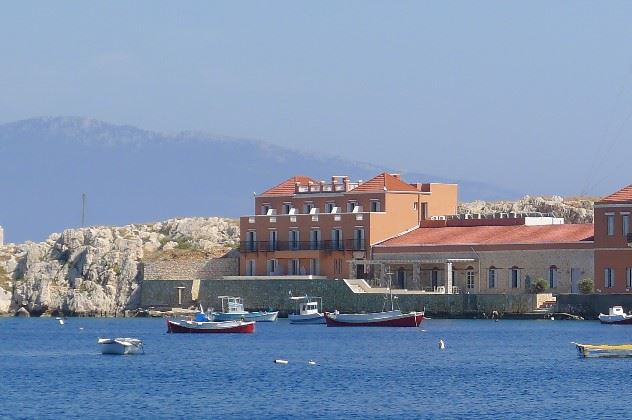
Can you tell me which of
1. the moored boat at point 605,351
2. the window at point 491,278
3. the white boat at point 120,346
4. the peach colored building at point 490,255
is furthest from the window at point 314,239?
the moored boat at point 605,351

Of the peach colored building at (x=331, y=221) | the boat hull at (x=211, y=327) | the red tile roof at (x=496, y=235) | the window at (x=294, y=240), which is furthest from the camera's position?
the window at (x=294, y=240)

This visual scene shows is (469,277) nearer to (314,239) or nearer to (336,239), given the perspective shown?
(336,239)

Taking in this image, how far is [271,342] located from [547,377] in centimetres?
2508

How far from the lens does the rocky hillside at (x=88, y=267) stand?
11881 cm

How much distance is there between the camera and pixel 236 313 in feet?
342

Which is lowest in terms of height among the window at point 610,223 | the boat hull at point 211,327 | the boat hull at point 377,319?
the boat hull at point 211,327

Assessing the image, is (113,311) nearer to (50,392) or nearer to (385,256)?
(385,256)

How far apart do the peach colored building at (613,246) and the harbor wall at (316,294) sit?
445 centimetres

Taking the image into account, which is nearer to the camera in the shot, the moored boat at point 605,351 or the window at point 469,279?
A: the moored boat at point 605,351

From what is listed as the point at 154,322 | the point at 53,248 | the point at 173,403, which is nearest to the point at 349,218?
the point at 154,322

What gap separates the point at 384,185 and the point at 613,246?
19.1m

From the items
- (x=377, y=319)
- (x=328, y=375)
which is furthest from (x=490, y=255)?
(x=328, y=375)

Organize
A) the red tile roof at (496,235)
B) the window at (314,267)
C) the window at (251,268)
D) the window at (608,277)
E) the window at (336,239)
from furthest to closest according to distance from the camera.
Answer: the window at (251,268) < the window at (314,267) < the window at (336,239) < the red tile roof at (496,235) < the window at (608,277)

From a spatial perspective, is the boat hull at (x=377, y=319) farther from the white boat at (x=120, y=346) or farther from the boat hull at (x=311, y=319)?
the white boat at (x=120, y=346)
